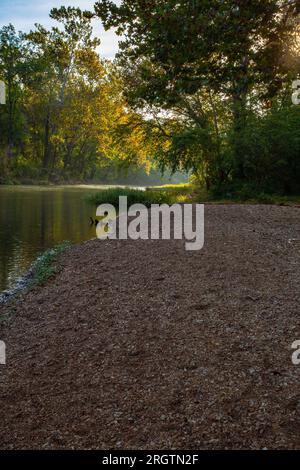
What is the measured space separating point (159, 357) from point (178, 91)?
23.4ft

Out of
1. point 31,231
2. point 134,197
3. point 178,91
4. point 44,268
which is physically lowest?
point 44,268

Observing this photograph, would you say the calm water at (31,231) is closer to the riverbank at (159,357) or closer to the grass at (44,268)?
the grass at (44,268)

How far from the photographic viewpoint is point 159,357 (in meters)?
4.80

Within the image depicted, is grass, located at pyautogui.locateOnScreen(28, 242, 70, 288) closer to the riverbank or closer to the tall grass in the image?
the riverbank

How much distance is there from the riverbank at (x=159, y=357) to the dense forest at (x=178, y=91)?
493 centimetres

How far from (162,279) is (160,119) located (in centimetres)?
2267

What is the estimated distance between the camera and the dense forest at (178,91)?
29.7 ft

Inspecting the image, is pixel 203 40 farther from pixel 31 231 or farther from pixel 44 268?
pixel 31 231

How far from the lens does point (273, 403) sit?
12.2ft

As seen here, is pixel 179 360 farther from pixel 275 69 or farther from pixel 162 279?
pixel 275 69

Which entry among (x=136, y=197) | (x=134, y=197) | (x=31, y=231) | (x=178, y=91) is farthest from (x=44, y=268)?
(x=134, y=197)

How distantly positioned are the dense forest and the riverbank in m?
4.93

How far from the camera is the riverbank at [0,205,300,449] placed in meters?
3.55

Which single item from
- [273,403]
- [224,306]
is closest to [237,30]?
[224,306]
